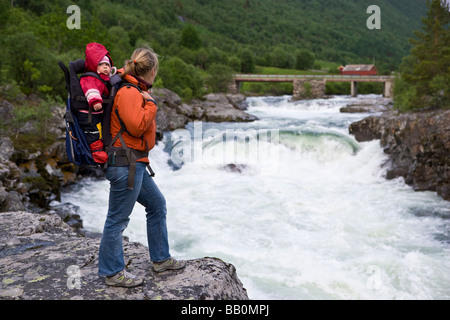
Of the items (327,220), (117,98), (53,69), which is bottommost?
(327,220)

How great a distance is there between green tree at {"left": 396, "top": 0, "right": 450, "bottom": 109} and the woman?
20.4 m

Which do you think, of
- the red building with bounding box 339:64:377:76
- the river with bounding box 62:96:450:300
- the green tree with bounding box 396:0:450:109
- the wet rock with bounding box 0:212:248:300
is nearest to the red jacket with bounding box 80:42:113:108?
the wet rock with bounding box 0:212:248:300

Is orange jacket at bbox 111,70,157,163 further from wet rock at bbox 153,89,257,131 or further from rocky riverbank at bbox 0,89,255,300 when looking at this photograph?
wet rock at bbox 153,89,257,131

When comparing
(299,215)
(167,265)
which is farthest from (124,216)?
(299,215)

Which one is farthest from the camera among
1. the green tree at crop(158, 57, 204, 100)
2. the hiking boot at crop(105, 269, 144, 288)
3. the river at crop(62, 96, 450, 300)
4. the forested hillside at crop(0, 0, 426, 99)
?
the green tree at crop(158, 57, 204, 100)

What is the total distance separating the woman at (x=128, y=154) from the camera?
3.98m

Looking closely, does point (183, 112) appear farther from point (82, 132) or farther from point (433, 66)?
point (82, 132)

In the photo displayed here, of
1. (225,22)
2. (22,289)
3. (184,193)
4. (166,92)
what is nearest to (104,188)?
(184,193)

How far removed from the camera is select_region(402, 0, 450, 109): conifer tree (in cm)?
2095

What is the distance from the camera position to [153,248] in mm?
4578

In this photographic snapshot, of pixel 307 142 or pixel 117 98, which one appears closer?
pixel 117 98

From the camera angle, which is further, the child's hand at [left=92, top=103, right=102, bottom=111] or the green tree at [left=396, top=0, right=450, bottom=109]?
the green tree at [left=396, top=0, right=450, bottom=109]

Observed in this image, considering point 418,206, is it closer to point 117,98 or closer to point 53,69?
point 117,98
